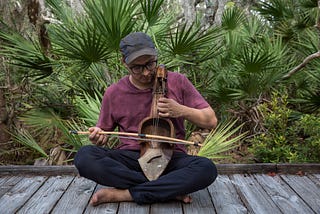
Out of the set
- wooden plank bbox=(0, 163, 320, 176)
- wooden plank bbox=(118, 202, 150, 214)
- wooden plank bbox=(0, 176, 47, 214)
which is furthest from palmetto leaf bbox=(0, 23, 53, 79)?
wooden plank bbox=(118, 202, 150, 214)

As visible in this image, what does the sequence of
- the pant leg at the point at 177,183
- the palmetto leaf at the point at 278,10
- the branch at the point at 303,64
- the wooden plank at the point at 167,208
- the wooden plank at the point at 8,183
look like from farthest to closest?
1. the palmetto leaf at the point at 278,10
2. the branch at the point at 303,64
3. the wooden plank at the point at 8,183
4. the pant leg at the point at 177,183
5. the wooden plank at the point at 167,208

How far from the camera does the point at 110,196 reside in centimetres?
275

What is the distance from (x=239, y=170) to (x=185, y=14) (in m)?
3.83

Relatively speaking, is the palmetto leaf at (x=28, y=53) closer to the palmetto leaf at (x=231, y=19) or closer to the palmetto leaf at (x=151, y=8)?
the palmetto leaf at (x=151, y=8)

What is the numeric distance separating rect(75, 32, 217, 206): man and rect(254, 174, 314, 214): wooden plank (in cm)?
41

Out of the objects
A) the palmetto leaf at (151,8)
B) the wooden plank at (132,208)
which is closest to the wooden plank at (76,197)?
the wooden plank at (132,208)

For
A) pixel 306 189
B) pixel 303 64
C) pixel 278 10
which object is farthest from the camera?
pixel 278 10

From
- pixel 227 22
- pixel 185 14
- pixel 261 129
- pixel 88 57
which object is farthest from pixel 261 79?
pixel 185 14

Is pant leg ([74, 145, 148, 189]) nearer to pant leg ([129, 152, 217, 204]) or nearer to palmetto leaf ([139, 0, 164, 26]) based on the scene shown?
pant leg ([129, 152, 217, 204])

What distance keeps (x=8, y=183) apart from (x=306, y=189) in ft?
6.50

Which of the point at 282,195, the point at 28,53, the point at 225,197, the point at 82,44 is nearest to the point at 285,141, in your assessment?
the point at 282,195

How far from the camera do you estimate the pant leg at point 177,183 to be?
268cm

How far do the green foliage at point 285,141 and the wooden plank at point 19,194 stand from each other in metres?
1.91

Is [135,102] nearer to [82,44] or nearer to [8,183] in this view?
[82,44]
